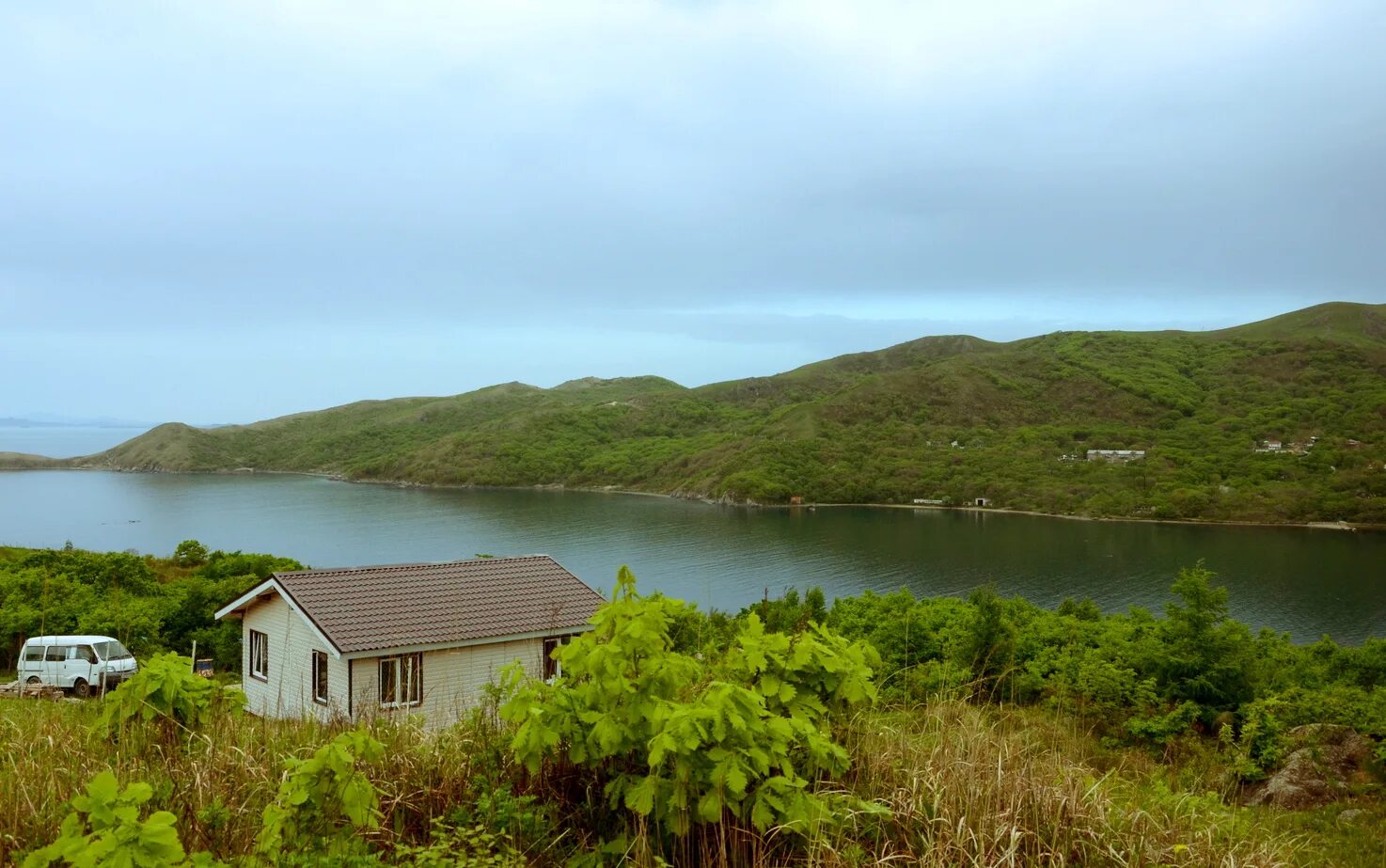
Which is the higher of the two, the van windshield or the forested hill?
the forested hill

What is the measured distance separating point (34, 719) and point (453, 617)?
29.8ft

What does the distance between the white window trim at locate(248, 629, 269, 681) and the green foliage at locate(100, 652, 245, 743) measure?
36.5ft

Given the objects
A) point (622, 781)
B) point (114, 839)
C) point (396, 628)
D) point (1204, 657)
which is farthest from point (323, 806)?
point (1204, 657)

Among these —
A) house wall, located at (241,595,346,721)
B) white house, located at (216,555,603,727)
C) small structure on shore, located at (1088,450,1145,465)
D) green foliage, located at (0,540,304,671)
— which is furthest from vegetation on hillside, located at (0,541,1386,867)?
small structure on shore, located at (1088,450,1145,465)

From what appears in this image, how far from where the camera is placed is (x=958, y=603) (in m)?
24.3

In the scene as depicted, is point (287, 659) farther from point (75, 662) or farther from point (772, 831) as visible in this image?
point (772, 831)

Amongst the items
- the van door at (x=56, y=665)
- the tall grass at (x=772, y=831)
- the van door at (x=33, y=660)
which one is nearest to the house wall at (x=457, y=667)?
the van door at (x=56, y=665)

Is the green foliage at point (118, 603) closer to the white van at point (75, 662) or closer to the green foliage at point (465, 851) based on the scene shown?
the white van at point (75, 662)

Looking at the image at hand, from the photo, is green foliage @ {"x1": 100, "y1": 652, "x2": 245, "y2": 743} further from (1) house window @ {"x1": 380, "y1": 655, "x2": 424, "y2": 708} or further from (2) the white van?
(2) the white van

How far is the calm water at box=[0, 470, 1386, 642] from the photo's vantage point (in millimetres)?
39719

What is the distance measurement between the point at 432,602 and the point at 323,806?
11177 millimetres

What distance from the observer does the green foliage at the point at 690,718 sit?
8.49ft

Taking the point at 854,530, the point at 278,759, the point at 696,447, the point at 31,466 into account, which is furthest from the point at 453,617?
the point at 31,466

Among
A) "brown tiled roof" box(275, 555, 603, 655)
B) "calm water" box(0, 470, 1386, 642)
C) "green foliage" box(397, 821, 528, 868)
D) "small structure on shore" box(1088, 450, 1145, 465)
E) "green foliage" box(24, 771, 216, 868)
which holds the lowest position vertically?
"calm water" box(0, 470, 1386, 642)
